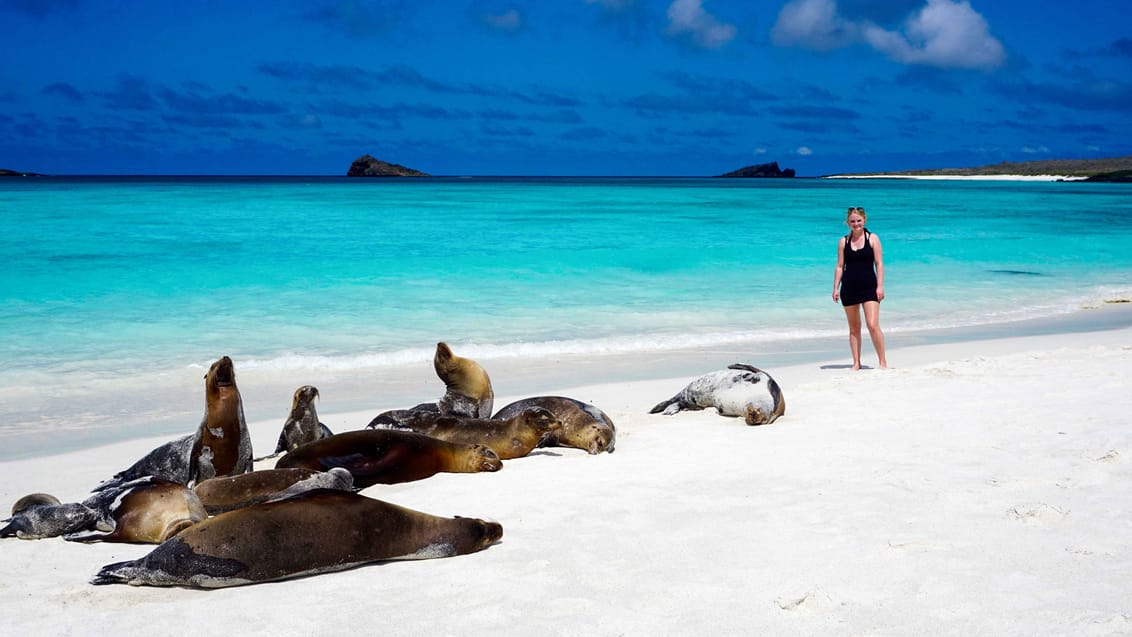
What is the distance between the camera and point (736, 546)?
3955 millimetres

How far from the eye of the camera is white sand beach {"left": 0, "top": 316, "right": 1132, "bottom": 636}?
10.7 ft

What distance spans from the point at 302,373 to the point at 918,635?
707 centimetres

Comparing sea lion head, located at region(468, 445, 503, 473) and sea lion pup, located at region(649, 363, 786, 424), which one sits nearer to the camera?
sea lion head, located at region(468, 445, 503, 473)

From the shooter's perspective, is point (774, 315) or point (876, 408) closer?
point (876, 408)

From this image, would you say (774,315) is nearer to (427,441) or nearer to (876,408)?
(876,408)

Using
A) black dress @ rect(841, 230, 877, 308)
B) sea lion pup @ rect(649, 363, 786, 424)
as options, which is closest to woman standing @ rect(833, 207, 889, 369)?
black dress @ rect(841, 230, 877, 308)

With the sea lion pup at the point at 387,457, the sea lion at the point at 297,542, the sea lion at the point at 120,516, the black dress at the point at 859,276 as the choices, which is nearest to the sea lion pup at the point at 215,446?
the sea lion pup at the point at 387,457

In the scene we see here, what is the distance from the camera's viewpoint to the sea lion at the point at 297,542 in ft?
11.8

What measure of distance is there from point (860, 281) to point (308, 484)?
19.6 feet

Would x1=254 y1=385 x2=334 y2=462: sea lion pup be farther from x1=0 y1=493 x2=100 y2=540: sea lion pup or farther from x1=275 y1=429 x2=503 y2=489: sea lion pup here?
x1=0 y1=493 x2=100 y2=540: sea lion pup

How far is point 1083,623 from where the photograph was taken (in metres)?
3.11

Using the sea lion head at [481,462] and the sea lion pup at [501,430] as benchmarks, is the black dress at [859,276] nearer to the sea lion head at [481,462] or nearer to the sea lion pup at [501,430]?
the sea lion pup at [501,430]

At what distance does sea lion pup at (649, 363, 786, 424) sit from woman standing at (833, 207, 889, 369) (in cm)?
220

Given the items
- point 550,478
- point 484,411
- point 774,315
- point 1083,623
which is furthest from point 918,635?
point 774,315
